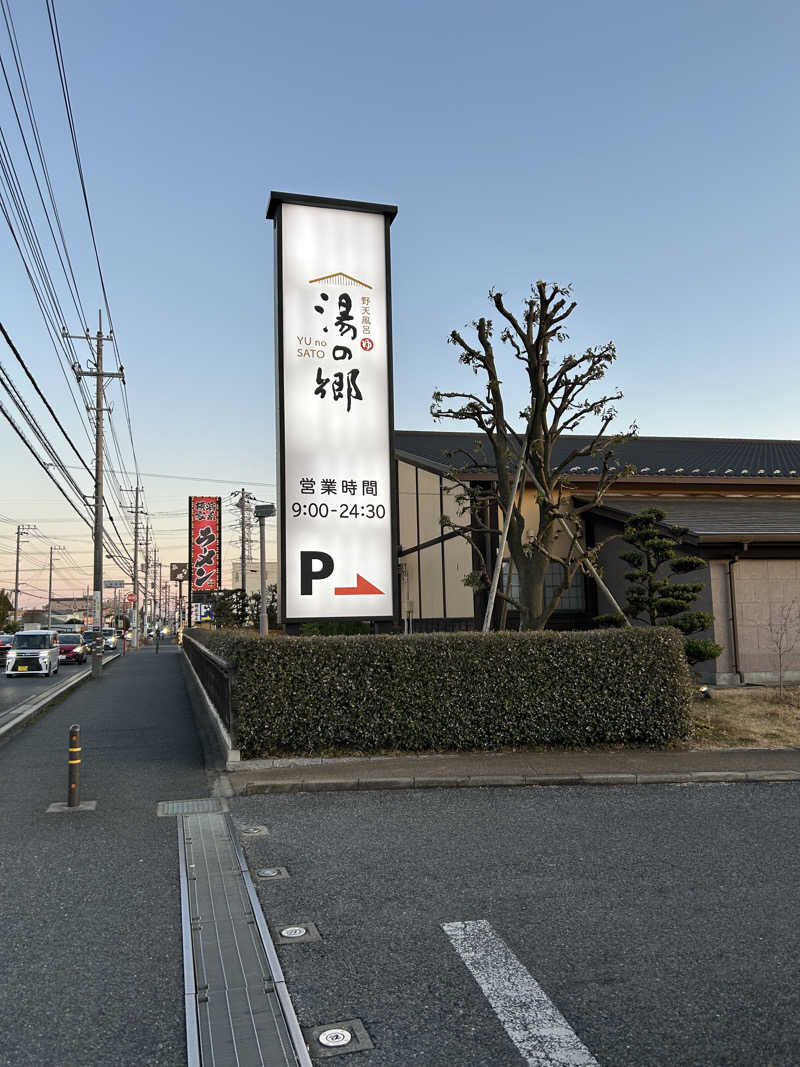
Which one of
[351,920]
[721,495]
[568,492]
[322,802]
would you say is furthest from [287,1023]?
[721,495]

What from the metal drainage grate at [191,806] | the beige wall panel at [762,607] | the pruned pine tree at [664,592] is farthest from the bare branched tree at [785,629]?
the metal drainage grate at [191,806]

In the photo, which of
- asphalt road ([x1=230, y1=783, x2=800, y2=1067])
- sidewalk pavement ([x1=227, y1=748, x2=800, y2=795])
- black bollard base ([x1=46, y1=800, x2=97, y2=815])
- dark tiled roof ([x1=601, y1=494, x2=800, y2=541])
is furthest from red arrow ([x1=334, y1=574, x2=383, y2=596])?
dark tiled roof ([x1=601, y1=494, x2=800, y2=541])

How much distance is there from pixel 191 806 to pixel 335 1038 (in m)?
5.05

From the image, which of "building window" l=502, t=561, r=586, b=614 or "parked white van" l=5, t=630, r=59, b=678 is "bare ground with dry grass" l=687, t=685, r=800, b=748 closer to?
"building window" l=502, t=561, r=586, b=614

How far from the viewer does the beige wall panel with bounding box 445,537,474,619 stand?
20.3 m

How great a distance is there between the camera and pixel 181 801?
333 inches

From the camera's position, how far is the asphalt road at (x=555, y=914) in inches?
145

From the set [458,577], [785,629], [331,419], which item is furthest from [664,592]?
[331,419]

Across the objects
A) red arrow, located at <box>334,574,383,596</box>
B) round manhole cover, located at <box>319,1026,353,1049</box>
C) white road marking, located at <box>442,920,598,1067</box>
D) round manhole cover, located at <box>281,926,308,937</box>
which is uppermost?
red arrow, located at <box>334,574,383,596</box>

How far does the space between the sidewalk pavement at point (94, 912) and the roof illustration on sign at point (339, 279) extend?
7379 mm

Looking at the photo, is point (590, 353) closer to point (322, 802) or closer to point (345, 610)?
point (345, 610)

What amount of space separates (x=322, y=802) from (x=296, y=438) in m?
5.53

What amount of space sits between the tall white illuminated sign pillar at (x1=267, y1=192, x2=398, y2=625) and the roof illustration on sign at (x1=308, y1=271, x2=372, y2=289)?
0.02 m

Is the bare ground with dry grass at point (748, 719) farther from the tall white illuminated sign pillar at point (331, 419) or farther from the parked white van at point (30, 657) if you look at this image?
the parked white van at point (30, 657)
